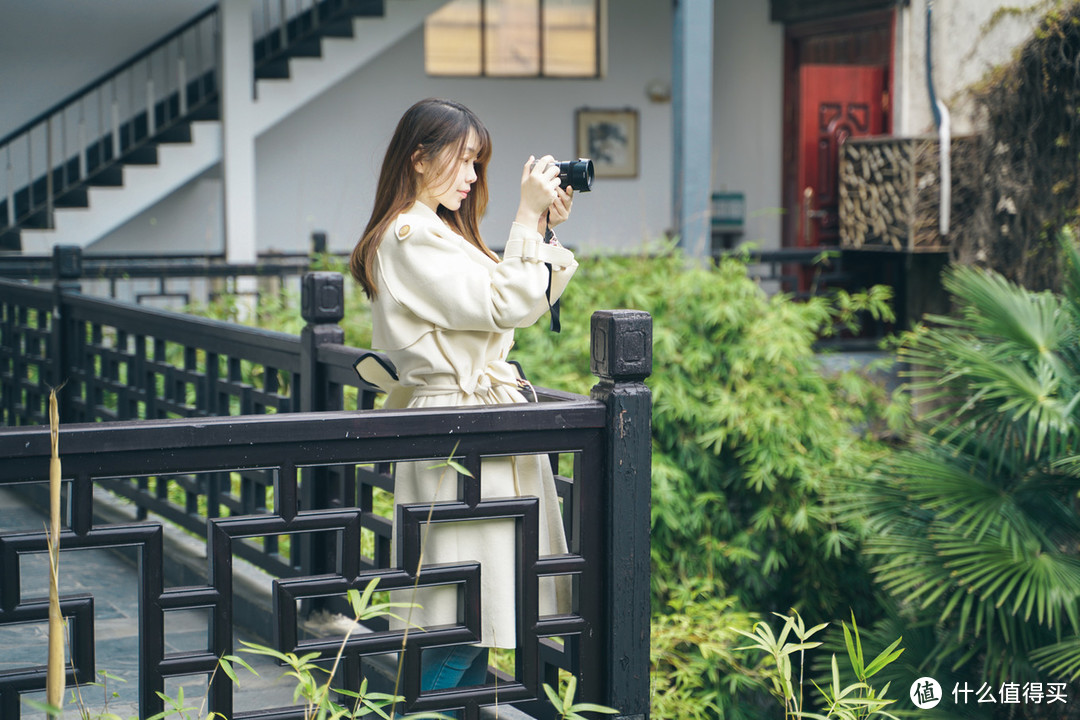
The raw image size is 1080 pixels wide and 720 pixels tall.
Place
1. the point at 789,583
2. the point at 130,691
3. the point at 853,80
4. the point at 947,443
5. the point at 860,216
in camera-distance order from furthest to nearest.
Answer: the point at 853,80 → the point at 860,216 → the point at 789,583 → the point at 947,443 → the point at 130,691

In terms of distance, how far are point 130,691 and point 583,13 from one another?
9332 mm

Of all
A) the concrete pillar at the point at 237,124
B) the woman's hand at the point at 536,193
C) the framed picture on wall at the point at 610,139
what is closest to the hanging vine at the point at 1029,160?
the framed picture on wall at the point at 610,139

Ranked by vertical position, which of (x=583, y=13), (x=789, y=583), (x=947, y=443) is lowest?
(x=789, y=583)

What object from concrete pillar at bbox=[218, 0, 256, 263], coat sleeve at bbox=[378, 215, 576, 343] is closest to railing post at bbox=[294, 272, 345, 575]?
coat sleeve at bbox=[378, 215, 576, 343]

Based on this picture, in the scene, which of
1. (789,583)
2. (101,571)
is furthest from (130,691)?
(789,583)

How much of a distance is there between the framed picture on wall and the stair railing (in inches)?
134

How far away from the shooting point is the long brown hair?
84.9 inches

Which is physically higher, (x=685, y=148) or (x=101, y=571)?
(x=685, y=148)

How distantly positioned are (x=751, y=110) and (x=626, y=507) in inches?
377

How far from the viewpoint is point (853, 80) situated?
9422 millimetres

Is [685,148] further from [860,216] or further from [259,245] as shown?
[259,245]

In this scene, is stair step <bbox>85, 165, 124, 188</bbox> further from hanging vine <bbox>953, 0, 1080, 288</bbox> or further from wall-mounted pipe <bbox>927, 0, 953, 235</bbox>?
hanging vine <bbox>953, 0, 1080, 288</bbox>

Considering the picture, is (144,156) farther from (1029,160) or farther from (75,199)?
(1029,160)

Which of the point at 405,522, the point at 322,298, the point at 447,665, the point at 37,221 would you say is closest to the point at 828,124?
the point at 37,221
